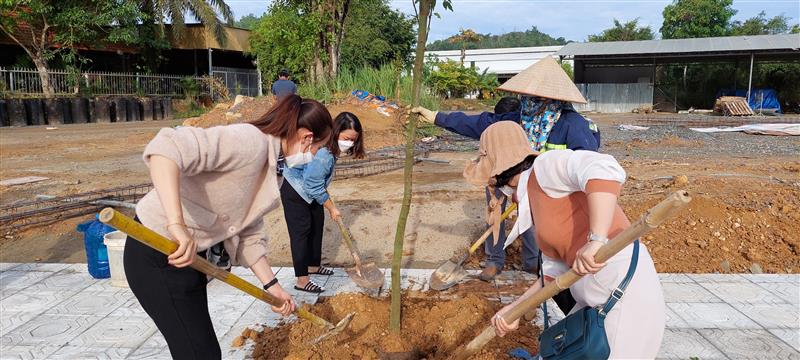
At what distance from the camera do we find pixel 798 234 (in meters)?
5.31

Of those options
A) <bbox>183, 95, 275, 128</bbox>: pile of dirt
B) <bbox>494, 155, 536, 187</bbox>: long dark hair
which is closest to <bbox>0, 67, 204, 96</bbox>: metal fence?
<bbox>183, 95, 275, 128</bbox>: pile of dirt

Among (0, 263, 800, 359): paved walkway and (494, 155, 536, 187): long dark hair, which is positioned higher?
(494, 155, 536, 187): long dark hair

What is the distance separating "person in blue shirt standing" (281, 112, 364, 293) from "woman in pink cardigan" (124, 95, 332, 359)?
1631 millimetres

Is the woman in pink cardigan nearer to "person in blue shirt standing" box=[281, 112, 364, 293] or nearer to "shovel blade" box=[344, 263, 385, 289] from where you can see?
"person in blue shirt standing" box=[281, 112, 364, 293]

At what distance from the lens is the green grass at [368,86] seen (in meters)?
14.7

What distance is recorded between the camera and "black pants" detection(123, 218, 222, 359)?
2.03 m

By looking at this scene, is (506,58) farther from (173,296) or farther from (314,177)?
(173,296)

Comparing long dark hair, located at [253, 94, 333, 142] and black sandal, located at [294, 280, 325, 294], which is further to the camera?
black sandal, located at [294, 280, 325, 294]

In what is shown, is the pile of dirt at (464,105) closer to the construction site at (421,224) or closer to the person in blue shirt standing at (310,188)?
the construction site at (421,224)

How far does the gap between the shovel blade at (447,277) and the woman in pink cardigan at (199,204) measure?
6.91 ft

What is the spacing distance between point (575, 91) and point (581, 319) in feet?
6.48

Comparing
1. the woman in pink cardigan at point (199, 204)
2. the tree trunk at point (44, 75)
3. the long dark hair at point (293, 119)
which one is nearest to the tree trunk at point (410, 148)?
the long dark hair at point (293, 119)

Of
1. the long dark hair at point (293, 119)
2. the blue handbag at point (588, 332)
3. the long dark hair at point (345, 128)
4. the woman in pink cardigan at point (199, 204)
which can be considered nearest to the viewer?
the woman in pink cardigan at point (199, 204)

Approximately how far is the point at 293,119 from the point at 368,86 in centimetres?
1300
